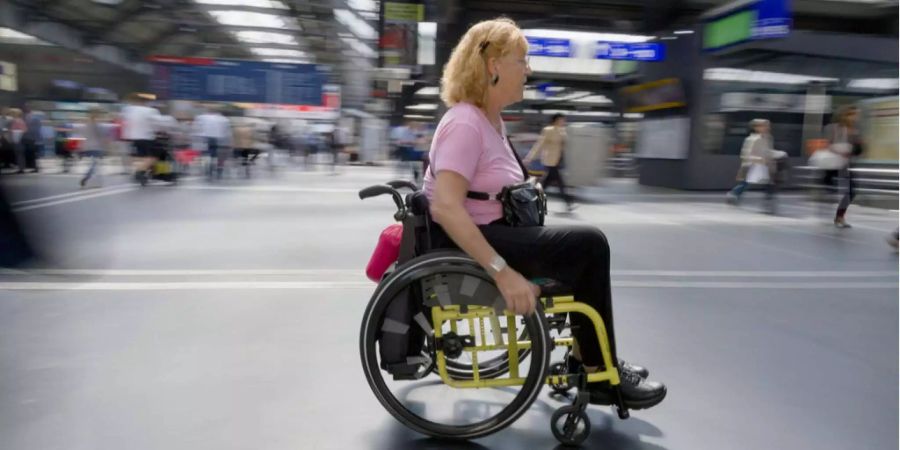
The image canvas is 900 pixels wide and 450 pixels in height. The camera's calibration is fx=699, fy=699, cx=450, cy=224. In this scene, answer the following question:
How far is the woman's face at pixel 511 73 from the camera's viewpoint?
2.24m

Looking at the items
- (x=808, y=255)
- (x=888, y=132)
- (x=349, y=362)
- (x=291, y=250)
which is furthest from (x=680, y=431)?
(x=888, y=132)

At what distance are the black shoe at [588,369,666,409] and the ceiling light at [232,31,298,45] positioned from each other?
35.2 metres

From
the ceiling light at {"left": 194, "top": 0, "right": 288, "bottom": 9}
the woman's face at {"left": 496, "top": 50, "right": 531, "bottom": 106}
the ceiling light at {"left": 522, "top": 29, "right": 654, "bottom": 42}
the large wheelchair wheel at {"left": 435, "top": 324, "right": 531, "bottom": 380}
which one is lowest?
the large wheelchair wheel at {"left": 435, "top": 324, "right": 531, "bottom": 380}

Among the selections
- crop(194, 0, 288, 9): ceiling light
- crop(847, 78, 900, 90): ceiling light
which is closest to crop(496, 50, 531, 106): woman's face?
crop(847, 78, 900, 90): ceiling light

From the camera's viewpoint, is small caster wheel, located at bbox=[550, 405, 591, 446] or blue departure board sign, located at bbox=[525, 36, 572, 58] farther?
blue departure board sign, located at bbox=[525, 36, 572, 58]

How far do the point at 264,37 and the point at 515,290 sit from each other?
1478 inches

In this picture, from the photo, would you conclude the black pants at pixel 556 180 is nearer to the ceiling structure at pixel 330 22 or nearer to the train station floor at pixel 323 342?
the train station floor at pixel 323 342

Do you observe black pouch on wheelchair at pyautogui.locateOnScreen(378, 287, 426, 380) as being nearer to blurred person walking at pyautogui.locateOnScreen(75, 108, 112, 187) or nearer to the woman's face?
the woman's face

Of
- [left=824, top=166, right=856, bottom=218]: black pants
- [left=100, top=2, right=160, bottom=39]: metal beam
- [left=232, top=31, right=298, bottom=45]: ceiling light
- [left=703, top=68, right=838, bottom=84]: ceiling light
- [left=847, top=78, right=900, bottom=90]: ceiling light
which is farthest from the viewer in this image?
[left=232, top=31, right=298, bottom=45]: ceiling light

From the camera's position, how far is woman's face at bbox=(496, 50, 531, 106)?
224 cm

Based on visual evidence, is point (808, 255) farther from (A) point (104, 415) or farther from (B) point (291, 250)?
(A) point (104, 415)

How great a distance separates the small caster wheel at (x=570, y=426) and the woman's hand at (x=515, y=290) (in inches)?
16.9

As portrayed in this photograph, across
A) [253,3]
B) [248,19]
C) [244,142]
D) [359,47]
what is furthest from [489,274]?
[248,19]

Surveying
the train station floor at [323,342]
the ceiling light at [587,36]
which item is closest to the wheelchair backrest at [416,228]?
the train station floor at [323,342]
